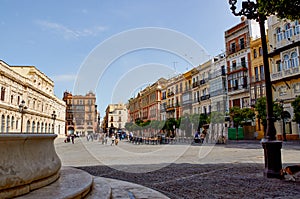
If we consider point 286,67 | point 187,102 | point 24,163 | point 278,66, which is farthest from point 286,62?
point 24,163

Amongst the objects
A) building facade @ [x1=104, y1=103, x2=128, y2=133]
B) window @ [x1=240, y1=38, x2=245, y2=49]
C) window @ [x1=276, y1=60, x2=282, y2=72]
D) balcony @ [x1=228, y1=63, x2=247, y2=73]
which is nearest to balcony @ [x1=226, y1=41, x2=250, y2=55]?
window @ [x1=240, y1=38, x2=245, y2=49]

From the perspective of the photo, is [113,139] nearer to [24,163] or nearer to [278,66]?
[278,66]

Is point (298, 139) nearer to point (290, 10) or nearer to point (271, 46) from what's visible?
point (271, 46)

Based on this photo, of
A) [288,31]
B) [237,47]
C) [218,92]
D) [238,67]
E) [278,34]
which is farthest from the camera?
[218,92]

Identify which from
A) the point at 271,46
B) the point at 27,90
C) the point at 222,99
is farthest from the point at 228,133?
the point at 27,90

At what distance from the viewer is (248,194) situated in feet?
15.7

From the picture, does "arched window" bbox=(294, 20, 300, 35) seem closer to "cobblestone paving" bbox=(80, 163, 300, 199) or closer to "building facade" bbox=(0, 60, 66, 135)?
"cobblestone paving" bbox=(80, 163, 300, 199)

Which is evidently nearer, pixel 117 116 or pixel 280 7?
pixel 280 7

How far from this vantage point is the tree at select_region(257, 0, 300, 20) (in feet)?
22.1

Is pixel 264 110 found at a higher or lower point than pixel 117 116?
lower

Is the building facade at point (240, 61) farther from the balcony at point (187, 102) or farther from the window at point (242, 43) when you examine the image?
the balcony at point (187, 102)

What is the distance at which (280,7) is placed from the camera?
6875 mm

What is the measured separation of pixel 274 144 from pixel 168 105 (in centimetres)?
4725

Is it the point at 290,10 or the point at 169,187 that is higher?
the point at 290,10
